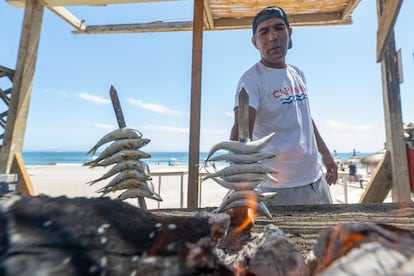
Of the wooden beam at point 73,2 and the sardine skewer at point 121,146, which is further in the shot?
the wooden beam at point 73,2

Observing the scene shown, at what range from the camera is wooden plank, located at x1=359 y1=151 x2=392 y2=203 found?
266cm

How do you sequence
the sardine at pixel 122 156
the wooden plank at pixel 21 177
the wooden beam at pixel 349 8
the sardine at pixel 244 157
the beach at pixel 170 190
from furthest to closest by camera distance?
1. the beach at pixel 170 190
2. the wooden beam at pixel 349 8
3. the wooden plank at pixel 21 177
4. the sardine at pixel 122 156
5. the sardine at pixel 244 157

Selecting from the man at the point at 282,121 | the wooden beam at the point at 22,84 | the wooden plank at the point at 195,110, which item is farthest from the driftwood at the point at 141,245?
the wooden beam at the point at 22,84

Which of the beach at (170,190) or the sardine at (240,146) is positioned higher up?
the sardine at (240,146)

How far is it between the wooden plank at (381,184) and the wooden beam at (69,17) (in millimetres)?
4655

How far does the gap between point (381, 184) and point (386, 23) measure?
5.41 ft

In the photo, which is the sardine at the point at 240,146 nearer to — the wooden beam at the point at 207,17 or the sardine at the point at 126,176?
the sardine at the point at 126,176

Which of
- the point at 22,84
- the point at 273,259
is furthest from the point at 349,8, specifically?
the point at 22,84

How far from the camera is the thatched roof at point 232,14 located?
347 centimetres

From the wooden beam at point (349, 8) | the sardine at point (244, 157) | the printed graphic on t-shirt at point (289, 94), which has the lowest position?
the sardine at point (244, 157)

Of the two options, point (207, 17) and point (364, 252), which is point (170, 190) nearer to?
point (207, 17)

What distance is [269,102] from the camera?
223cm

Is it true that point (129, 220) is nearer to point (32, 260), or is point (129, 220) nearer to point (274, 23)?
point (32, 260)

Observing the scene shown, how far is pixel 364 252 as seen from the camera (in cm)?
44
